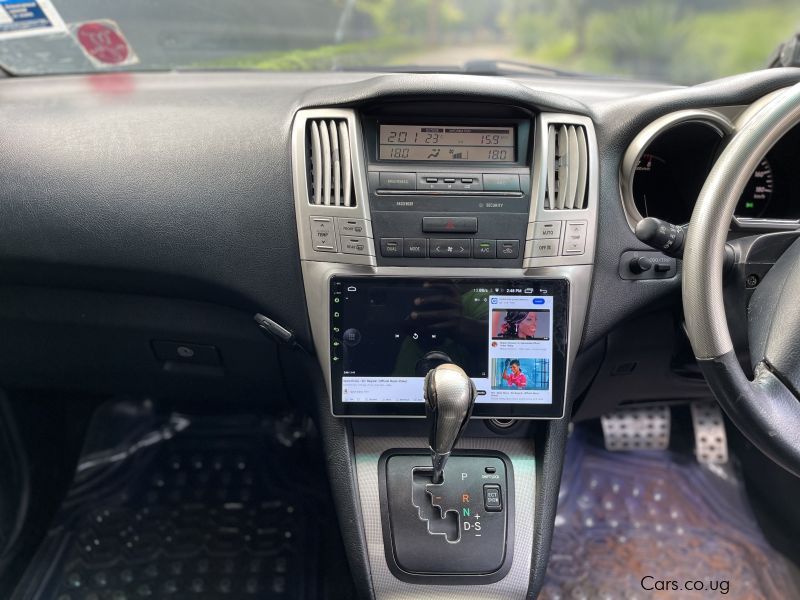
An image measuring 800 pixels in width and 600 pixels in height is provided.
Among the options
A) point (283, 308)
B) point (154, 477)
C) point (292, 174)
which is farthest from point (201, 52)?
point (154, 477)

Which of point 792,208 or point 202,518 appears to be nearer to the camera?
point 792,208

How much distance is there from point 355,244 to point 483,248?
215 mm

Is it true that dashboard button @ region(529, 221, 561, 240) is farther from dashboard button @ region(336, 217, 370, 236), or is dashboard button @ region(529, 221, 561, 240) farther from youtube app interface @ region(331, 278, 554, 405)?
dashboard button @ region(336, 217, 370, 236)

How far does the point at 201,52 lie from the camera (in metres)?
1.49

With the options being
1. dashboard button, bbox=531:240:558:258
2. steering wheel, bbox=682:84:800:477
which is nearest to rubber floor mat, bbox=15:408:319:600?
dashboard button, bbox=531:240:558:258

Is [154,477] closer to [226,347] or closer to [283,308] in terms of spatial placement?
[226,347]

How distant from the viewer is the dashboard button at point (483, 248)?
1.08 meters

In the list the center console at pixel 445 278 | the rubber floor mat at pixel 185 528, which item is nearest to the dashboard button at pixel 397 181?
the center console at pixel 445 278

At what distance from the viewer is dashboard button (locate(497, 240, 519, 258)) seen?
108 cm

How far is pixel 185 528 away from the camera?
1.55 m

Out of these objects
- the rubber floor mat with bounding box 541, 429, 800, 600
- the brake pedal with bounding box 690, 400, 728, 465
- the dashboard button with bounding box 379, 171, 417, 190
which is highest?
the dashboard button with bounding box 379, 171, 417, 190

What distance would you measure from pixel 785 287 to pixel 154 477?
4.90 feet

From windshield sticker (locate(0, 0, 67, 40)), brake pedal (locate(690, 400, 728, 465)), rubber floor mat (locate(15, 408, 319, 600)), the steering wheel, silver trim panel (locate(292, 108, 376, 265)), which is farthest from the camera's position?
brake pedal (locate(690, 400, 728, 465))

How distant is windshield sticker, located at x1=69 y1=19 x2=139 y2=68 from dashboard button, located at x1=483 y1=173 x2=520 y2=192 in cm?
91
